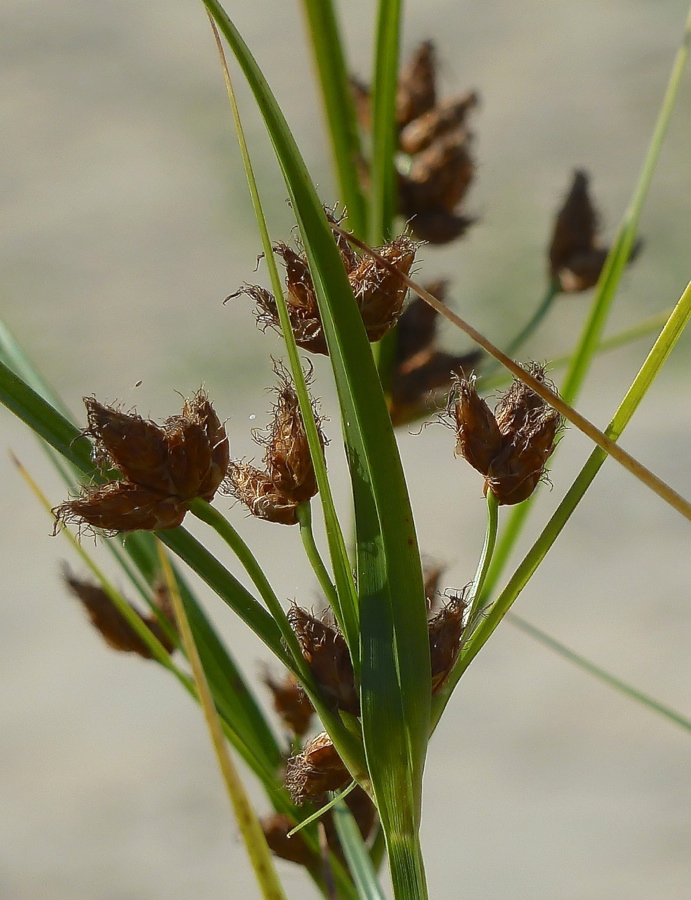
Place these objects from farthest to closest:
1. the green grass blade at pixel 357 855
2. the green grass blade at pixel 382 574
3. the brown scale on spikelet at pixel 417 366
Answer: the brown scale on spikelet at pixel 417 366 < the green grass blade at pixel 357 855 < the green grass blade at pixel 382 574

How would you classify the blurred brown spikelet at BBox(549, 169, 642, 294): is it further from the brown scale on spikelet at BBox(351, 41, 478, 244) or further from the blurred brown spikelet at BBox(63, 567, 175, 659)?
the blurred brown spikelet at BBox(63, 567, 175, 659)

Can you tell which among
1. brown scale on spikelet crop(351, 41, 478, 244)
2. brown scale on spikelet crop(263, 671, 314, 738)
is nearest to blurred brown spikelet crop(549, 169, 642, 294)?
brown scale on spikelet crop(351, 41, 478, 244)

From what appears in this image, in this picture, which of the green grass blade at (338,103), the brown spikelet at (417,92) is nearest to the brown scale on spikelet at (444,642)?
the green grass blade at (338,103)

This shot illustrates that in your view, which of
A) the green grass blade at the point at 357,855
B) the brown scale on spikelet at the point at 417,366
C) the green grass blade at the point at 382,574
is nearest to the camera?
the green grass blade at the point at 382,574

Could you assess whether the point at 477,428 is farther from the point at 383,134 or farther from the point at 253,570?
the point at 383,134

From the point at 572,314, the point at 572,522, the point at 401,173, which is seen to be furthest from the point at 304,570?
the point at 401,173

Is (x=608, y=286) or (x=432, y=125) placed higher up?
(x=432, y=125)

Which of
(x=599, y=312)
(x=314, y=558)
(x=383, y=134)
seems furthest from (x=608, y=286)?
(x=314, y=558)

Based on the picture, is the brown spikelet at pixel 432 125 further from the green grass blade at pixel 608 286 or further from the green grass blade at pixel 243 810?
the green grass blade at pixel 243 810
